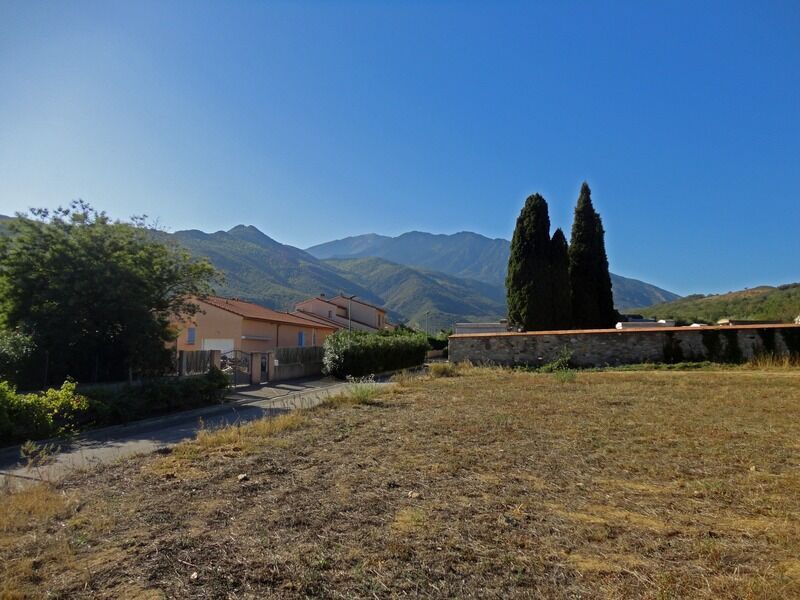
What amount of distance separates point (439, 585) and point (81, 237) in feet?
54.0

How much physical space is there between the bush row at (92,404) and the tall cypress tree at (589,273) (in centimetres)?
2608

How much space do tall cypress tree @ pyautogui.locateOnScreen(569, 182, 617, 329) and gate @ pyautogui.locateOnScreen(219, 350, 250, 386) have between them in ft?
73.3

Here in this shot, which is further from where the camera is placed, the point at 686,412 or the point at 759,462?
the point at 686,412

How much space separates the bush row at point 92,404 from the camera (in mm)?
9844

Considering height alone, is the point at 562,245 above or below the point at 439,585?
above

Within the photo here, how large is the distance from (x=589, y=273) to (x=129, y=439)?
103ft

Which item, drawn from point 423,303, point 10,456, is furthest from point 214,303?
point 423,303

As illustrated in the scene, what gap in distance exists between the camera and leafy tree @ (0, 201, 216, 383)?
15.4 m

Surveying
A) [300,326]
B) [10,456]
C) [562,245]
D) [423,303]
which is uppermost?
[423,303]

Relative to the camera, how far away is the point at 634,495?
507 centimetres

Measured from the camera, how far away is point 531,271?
3359 centimetres

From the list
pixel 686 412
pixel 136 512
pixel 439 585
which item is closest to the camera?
pixel 439 585

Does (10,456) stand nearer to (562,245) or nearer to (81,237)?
(81,237)

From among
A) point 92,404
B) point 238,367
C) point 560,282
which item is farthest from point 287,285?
point 92,404
